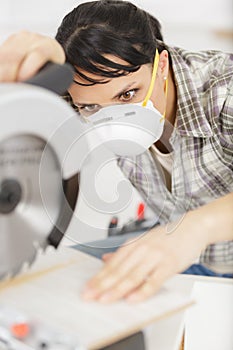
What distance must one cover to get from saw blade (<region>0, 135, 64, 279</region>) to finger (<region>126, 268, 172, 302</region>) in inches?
4.9

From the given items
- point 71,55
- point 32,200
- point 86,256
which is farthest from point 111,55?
point 32,200

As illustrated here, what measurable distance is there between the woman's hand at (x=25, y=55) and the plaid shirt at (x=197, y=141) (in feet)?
1.57

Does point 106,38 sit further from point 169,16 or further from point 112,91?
point 169,16

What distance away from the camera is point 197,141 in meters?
1.30

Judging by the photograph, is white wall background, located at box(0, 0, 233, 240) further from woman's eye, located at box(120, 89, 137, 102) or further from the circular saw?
the circular saw

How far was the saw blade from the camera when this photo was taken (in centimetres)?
57

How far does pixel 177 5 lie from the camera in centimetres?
132

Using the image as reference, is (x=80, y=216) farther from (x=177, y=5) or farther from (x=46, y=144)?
(x=177, y=5)

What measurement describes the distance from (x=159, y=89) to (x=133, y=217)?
0.36 m

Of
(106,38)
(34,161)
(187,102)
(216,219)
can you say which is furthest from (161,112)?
(34,161)

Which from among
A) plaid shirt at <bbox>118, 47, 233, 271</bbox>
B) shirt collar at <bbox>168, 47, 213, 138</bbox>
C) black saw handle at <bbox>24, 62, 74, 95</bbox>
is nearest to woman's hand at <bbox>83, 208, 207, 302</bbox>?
black saw handle at <bbox>24, 62, 74, 95</bbox>

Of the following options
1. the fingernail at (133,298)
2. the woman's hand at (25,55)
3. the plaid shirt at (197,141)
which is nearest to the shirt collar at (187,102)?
the plaid shirt at (197,141)

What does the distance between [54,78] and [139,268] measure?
0.24 meters

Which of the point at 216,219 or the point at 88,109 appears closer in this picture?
the point at 216,219
